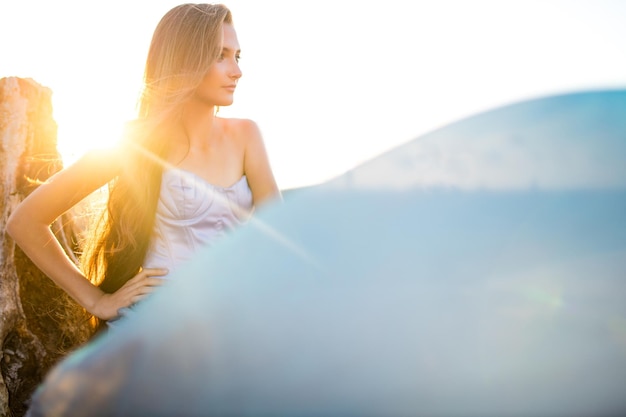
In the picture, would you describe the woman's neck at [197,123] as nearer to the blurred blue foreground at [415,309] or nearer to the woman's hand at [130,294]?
the woman's hand at [130,294]

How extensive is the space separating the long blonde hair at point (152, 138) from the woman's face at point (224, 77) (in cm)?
4

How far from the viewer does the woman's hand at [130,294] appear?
76.5 inches

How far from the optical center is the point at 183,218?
87.4 inches

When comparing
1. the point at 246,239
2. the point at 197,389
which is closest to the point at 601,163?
the point at 246,239

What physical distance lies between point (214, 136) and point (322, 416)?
4.89ft

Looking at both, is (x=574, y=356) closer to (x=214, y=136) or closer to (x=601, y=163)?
A: (x=601, y=163)

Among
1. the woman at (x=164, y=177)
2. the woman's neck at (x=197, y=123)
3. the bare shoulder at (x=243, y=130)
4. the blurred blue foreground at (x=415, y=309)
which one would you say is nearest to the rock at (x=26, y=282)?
the woman at (x=164, y=177)

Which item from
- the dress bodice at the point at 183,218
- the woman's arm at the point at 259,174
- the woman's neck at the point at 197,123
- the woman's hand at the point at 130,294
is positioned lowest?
the woman's hand at the point at 130,294

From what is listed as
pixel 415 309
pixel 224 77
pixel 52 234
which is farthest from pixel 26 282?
pixel 415 309

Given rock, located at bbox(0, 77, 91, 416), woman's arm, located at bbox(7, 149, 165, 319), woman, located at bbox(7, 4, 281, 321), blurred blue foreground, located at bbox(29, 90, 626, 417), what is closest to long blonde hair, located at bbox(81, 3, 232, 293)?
woman, located at bbox(7, 4, 281, 321)

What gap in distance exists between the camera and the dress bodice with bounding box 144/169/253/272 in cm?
220

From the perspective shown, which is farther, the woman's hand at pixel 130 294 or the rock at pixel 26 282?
the rock at pixel 26 282

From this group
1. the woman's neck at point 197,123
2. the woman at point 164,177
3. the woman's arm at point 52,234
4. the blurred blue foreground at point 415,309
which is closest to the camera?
the blurred blue foreground at point 415,309

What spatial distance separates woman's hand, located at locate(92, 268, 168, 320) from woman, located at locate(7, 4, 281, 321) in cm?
9
